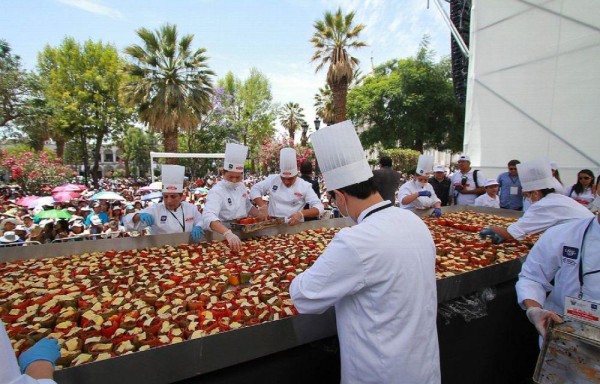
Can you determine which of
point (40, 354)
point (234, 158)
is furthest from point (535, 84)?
point (40, 354)

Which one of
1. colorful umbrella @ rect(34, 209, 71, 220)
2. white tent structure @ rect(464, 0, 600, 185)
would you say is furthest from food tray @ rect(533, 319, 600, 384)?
colorful umbrella @ rect(34, 209, 71, 220)

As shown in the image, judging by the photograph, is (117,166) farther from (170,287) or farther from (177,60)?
(170,287)

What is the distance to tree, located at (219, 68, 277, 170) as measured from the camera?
3728 centimetres

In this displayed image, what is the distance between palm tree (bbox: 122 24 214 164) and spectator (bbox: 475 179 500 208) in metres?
16.4

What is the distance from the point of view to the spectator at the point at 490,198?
19.5 ft

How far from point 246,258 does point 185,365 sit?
5.13 feet

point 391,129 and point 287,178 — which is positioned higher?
point 391,129

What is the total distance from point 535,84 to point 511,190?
5.79 meters

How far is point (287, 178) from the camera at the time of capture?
4.39 meters

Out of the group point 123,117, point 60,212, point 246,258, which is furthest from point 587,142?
point 123,117

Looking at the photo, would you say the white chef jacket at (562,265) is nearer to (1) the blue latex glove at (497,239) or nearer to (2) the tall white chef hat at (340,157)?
(2) the tall white chef hat at (340,157)

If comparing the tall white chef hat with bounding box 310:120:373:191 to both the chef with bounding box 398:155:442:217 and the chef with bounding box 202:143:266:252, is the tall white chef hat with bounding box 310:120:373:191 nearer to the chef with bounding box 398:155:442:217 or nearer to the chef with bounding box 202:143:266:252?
the chef with bounding box 202:143:266:252

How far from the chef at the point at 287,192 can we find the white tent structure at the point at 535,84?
833cm

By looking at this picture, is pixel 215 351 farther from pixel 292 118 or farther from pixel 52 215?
pixel 292 118
